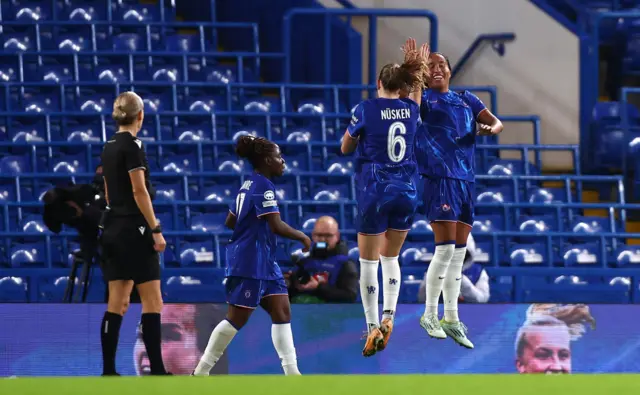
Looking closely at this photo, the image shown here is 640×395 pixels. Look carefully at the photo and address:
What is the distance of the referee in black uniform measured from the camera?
709 cm

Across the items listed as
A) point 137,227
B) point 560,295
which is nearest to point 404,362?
point 137,227

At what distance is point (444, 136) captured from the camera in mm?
7941

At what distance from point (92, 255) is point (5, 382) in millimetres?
3455

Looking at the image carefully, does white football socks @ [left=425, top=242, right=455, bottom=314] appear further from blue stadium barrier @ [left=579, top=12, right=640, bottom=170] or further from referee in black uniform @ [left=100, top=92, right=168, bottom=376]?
blue stadium barrier @ [left=579, top=12, right=640, bottom=170]

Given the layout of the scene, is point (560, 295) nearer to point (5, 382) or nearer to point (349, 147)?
point (349, 147)

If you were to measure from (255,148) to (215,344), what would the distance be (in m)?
1.17

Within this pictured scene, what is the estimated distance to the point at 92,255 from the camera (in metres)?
8.96

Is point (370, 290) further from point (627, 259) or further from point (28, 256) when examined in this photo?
point (627, 259)

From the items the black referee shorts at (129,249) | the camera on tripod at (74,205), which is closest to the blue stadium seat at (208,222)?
the camera on tripod at (74,205)

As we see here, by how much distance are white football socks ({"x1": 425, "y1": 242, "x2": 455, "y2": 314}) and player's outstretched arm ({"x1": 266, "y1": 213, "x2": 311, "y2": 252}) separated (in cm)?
99

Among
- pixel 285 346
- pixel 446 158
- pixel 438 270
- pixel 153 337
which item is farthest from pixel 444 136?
pixel 153 337

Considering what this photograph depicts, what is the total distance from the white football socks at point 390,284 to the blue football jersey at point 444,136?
0.59 metres

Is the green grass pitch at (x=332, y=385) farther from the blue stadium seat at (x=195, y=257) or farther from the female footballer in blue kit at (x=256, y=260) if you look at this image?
the blue stadium seat at (x=195, y=257)

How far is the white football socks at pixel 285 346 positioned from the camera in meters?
7.59
